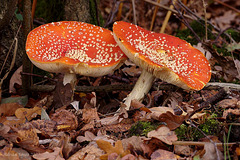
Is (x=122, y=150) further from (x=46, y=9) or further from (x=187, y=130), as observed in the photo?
(x=46, y=9)

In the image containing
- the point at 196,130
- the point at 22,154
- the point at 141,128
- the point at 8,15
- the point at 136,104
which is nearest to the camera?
the point at 22,154

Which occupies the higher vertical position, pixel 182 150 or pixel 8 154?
pixel 182 150

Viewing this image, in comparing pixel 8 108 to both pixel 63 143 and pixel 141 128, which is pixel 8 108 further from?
pixel 141 128

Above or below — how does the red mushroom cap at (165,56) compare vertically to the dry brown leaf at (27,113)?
above

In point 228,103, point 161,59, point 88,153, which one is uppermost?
point 161,59

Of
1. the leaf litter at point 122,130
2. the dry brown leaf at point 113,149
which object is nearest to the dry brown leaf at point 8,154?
the leaf litter at point 122,130

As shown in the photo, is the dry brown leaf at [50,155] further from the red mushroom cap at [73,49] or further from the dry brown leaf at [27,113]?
the red mushroom cap at [73,49]

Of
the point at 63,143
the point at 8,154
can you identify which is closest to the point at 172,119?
the point at 63,143

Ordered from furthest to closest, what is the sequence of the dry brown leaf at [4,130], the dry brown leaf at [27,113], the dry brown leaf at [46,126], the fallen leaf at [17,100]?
the fallen leaf at [17,100]
the dry brown leaf at [27,113]
the dry brown leaf at [46,126]
the dry brown leaf at [4,130]
